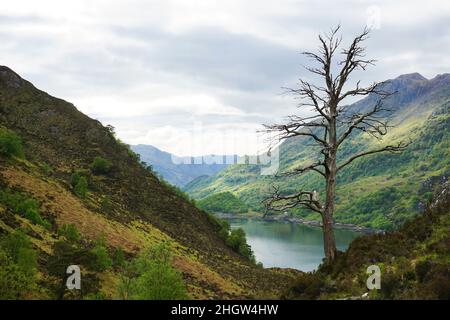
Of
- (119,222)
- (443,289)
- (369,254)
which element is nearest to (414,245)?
(369,254)

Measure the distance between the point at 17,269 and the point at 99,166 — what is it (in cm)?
7045

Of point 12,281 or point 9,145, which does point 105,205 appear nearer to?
point 9,145

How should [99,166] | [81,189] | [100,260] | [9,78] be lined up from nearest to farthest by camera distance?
1. [100,260]
2. [81,189]
3. [99,166]
4. [9,78]

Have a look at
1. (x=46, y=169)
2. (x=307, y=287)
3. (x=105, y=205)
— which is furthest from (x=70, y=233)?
(x=307, y=287)

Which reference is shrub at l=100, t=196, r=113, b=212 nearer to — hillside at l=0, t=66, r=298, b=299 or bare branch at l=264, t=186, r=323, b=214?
hillside at l=0, t=66, r=298, b=299

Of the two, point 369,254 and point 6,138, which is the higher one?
point 6,138

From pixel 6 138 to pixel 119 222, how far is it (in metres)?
22.3

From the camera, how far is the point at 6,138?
220 feet

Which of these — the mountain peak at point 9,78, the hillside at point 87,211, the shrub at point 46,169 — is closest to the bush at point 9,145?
the hillside at point 87,211

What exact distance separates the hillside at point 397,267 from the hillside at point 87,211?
6.81 meters

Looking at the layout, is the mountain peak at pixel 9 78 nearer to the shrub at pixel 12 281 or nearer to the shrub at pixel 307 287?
the shrub at pixel 12 281

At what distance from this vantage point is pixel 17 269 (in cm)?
A: 2623
